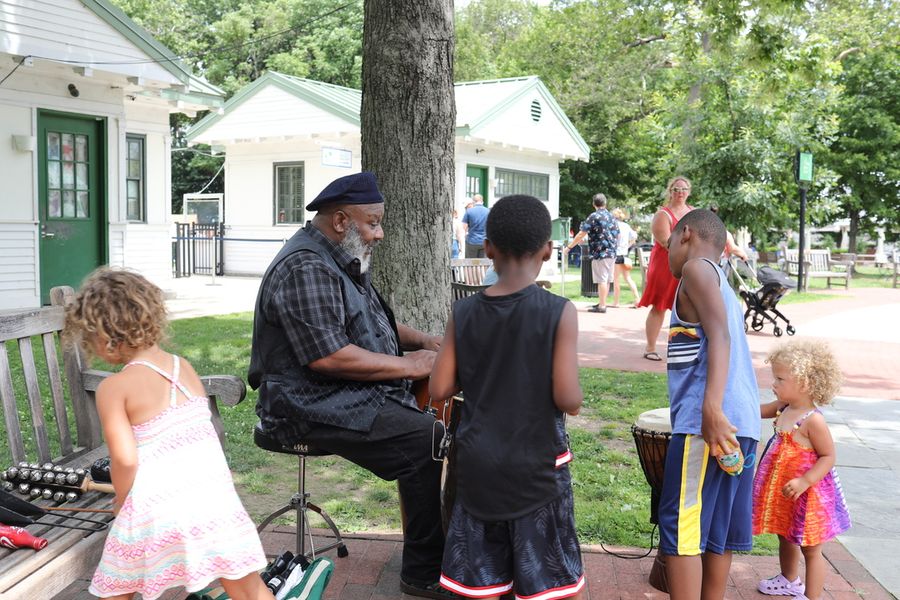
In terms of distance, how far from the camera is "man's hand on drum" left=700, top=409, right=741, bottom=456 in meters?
3.08

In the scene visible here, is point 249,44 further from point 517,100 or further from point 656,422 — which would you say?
point 656,422

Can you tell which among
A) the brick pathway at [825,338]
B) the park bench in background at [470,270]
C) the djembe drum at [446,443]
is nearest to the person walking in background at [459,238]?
the brick pathway at [825,338]

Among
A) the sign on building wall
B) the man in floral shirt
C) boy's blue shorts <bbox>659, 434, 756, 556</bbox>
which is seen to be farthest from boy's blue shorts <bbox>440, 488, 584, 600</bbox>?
the man in floral shirt

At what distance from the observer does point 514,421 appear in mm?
2770

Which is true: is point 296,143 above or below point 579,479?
above

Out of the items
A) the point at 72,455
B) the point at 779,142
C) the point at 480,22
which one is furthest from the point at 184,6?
the point at 72,455

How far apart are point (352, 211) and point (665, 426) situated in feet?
5.23

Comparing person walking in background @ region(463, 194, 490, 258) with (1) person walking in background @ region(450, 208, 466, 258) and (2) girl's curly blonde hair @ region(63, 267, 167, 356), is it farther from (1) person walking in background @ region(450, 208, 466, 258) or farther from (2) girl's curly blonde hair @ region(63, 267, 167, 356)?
(2) girl's curly blonde hair @ region(63, 267, 167, 356)

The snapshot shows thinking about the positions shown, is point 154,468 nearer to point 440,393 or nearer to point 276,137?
point 440,393

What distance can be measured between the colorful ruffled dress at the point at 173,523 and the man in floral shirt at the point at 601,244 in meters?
12.1

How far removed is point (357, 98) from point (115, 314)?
783 inches

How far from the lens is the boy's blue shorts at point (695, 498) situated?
3.20 m

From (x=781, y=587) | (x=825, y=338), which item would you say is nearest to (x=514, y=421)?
(x=781, y=587)

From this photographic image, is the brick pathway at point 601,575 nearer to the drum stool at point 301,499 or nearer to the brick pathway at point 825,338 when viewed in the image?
the drum stool at point 301,499
